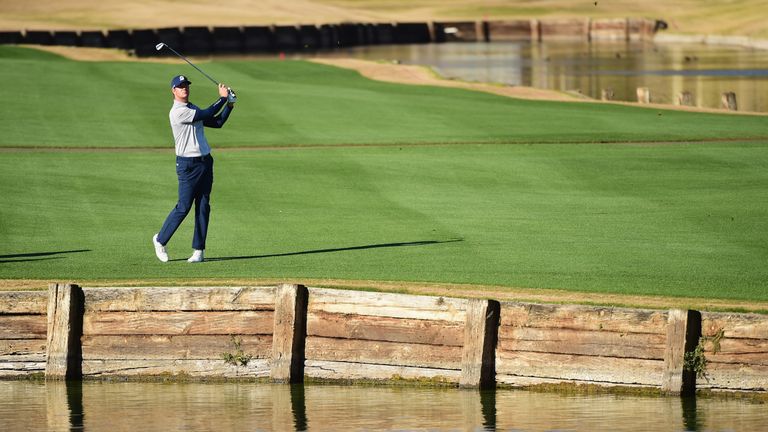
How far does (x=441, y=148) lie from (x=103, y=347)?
15.0 m

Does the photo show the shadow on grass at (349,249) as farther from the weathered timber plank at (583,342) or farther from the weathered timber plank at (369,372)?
the weathered timber plank at (583,342)

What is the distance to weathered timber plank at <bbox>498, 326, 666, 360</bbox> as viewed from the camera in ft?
43.7

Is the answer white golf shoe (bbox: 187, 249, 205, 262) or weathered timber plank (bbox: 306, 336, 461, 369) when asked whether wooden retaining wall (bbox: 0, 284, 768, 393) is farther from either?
white golf shoe (bbox: 187, 249, 205, 262)

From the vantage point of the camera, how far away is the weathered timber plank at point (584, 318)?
13312 millimetres

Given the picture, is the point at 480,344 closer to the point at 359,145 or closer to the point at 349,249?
the point at 349,249

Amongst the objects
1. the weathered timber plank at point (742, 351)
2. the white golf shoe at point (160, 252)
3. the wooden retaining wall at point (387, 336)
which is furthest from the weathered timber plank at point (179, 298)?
the weathered timber plank at point (742, 351)

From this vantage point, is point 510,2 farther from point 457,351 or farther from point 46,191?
point 457,351

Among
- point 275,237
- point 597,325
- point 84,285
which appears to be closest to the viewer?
point 597,325

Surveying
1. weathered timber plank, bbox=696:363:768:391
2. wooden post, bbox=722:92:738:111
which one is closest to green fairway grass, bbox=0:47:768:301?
weathered timber plank, bbox=696:363:768:391

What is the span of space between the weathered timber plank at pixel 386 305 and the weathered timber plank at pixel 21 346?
114 inches

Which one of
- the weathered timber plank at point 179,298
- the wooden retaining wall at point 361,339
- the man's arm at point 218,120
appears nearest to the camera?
the wooden retaining wall at point 361,339

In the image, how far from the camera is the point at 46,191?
76.6 feet

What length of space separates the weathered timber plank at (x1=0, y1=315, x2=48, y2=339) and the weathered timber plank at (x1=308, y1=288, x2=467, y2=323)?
284 cm

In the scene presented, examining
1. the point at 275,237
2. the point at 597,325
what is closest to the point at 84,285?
the point at 275,237
